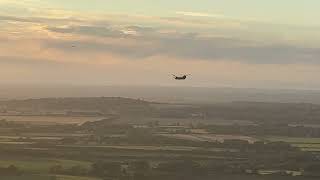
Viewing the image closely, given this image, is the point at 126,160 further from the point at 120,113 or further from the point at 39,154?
the point at 120,113

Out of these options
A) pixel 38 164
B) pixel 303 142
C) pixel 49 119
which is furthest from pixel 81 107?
pixel 38 164

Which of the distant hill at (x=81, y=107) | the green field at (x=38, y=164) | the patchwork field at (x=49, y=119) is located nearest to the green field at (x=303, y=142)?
the green field at (x=38, y=164)

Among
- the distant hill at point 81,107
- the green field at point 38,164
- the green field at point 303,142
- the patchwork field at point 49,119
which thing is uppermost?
the distant hill at point 81,107

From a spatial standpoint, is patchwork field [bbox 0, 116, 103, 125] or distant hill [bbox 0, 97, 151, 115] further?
distant hill [bbox 0, 97, 151, 115]

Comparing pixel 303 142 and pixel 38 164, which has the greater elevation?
pixel 303 142

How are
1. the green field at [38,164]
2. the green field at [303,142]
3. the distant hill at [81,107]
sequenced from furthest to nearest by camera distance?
the distant hill at [81,107], the green field at [303,142], the green field at [38,164]

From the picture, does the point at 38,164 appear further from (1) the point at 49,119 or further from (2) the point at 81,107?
(2) the point at 81,107

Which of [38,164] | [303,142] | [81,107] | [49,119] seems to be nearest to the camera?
[38,164]

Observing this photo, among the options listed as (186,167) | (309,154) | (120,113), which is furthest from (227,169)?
(120,113)

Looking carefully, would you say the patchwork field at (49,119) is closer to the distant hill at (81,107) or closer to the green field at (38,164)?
the distant hill at (81,107)

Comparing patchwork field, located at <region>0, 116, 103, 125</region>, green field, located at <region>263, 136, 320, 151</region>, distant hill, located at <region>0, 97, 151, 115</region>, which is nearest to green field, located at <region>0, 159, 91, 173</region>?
green field, located at <region>263, 136, 320, 151</region>

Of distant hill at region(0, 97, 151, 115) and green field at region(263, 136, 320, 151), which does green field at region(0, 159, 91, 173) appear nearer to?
green field at region(263, 136, 320, 151)
